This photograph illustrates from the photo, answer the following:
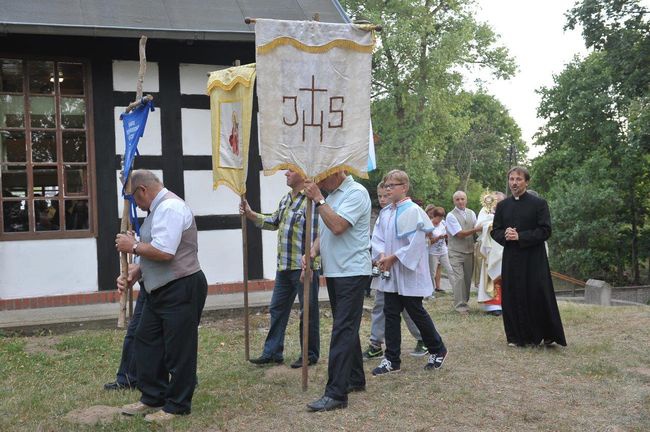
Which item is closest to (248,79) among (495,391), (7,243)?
(495,391)

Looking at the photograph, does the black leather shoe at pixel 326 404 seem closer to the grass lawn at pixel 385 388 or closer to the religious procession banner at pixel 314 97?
the grass lawn at pixel 385 388

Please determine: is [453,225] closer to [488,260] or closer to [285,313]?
[488,260]

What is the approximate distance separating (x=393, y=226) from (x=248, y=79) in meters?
1.83

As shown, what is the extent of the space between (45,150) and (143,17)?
2174 millimetres

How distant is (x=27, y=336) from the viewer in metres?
7.47

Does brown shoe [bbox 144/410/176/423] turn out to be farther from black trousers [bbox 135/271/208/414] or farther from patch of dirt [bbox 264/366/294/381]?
patch of dirt [bbox 264/366/294/381]

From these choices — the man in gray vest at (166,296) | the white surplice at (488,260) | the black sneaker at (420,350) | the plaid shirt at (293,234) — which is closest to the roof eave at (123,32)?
the plaid shirt at (293,234)

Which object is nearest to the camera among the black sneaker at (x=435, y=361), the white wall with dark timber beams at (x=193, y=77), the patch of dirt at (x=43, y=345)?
the black sneaker at (x=435, y=361)

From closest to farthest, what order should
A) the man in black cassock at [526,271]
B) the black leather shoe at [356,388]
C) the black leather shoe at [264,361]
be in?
the black leather shoe at [356,388], the black leather shoe at [264,361], the man in black cassock at [526,271]

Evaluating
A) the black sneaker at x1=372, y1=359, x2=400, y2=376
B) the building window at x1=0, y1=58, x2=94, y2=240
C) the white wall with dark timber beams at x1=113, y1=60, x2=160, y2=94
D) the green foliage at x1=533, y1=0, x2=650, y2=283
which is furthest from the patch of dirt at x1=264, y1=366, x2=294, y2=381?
the green foliage at x1=533, y1=0, x2=650, y2=283

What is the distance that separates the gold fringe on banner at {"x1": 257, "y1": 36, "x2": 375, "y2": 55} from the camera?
4.77m

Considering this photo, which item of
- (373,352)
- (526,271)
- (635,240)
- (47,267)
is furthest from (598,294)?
(635,240)

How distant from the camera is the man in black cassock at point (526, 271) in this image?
646 centimetres

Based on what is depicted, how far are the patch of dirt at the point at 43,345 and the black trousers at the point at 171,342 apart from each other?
2.67m
